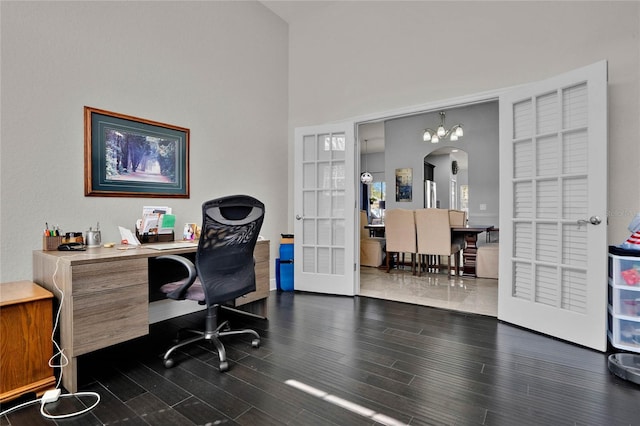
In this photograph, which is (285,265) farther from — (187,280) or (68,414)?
(68,414)

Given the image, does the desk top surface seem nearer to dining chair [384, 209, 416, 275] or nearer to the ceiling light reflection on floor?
the ceiling light reflection on floor

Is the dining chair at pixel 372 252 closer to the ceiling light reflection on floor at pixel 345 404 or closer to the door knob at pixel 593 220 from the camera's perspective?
the door knob at pixel 593 220

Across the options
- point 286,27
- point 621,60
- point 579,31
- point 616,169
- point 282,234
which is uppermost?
point 286,27

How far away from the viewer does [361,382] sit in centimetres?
191

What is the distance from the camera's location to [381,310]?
335cm

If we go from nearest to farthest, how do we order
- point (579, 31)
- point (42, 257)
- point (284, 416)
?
point (284, 416) < point (42, 257) < point (579, 31)

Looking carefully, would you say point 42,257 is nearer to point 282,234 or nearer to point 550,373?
point 282,234

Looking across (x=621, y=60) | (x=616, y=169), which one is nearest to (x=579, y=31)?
(x=621, y=60)

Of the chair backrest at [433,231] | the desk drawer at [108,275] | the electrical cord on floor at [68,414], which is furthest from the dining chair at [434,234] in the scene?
the electrical cord on floor at [68,414]

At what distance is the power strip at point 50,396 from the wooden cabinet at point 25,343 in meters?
0.07

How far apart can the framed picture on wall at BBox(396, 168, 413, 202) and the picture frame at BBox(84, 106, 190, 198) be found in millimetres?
5341

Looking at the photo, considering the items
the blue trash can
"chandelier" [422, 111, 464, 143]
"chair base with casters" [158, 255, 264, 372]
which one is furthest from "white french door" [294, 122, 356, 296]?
"chandelier" [422, 111, 464, 143]

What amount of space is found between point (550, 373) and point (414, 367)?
32.5 inches

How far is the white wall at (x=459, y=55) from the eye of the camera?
2545 millimetres
